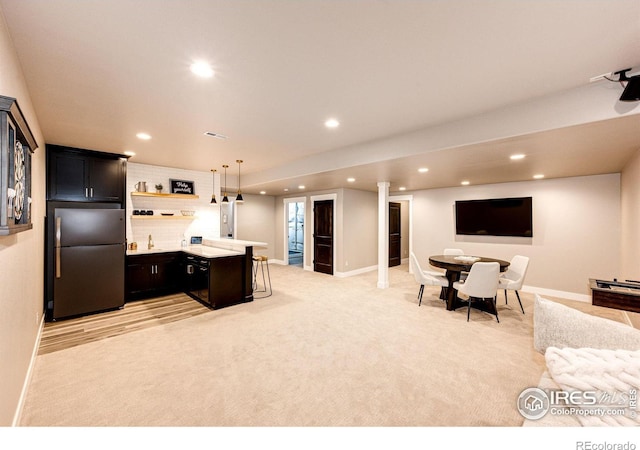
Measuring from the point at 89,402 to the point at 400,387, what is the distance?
8.25ft

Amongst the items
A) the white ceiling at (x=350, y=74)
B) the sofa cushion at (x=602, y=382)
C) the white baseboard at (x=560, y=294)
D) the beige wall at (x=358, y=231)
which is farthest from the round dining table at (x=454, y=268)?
the sofa cushion at (x=602, y=382)

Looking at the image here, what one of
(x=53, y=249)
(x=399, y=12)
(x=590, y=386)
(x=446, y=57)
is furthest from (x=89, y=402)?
(x=446, y=57)

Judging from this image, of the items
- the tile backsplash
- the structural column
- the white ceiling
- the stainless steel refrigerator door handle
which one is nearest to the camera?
the white ceiling

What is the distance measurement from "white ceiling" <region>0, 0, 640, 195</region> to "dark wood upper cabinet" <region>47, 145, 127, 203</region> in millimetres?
259

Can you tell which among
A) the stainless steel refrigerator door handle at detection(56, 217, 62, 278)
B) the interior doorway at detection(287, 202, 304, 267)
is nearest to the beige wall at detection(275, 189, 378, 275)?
the interior doorway at detection(287, 202, 304, 267)

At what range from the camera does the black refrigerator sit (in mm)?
3875

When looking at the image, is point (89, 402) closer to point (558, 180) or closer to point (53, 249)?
point (53, 249)

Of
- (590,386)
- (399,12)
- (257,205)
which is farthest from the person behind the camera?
(257,205)

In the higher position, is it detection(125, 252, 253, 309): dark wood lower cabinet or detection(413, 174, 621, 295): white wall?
detection(413, 174, 621, 295): white wall

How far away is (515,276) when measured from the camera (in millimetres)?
4605

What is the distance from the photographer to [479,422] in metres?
1.95

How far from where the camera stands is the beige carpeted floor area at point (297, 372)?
6.67 ft

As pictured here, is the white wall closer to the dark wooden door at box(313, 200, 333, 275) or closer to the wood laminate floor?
the dark wooden door at box(313, 200, 333, 275)

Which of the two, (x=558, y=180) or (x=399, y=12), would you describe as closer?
(x=399, y=12)
